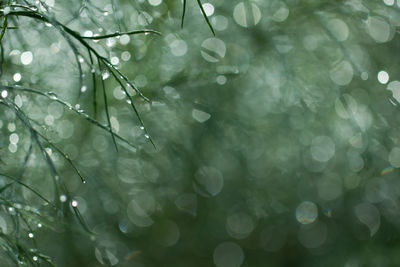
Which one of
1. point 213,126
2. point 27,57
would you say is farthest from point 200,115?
point 27,57

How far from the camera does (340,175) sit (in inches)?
115

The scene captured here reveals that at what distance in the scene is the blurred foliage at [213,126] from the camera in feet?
6.01

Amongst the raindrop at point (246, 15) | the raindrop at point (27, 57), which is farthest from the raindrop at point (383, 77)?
the raindrop at point (27, 57)

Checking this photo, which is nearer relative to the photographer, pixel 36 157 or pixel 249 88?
pixel 36 157

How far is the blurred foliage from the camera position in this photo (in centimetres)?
183

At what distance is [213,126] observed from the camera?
7.35 feet

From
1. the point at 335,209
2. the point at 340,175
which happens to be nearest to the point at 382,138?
the point at 340,175

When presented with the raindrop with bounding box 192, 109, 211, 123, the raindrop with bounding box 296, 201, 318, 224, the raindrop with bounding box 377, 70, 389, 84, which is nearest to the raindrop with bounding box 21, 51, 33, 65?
the raindrop with bounding box 192, 109, 211, 123

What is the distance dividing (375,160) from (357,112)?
30 centimetres

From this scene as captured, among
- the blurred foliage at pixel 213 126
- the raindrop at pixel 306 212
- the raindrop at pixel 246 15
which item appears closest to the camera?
the blurred foliage at pixel 213 126

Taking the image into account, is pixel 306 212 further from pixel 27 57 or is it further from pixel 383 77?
pixel 27 57

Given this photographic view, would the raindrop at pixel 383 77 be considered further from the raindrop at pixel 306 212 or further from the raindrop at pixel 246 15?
the raindrop at pixel 306 212

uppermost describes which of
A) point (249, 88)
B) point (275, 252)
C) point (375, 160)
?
point (249, 88)

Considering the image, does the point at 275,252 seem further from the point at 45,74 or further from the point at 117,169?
the point at 45,74
